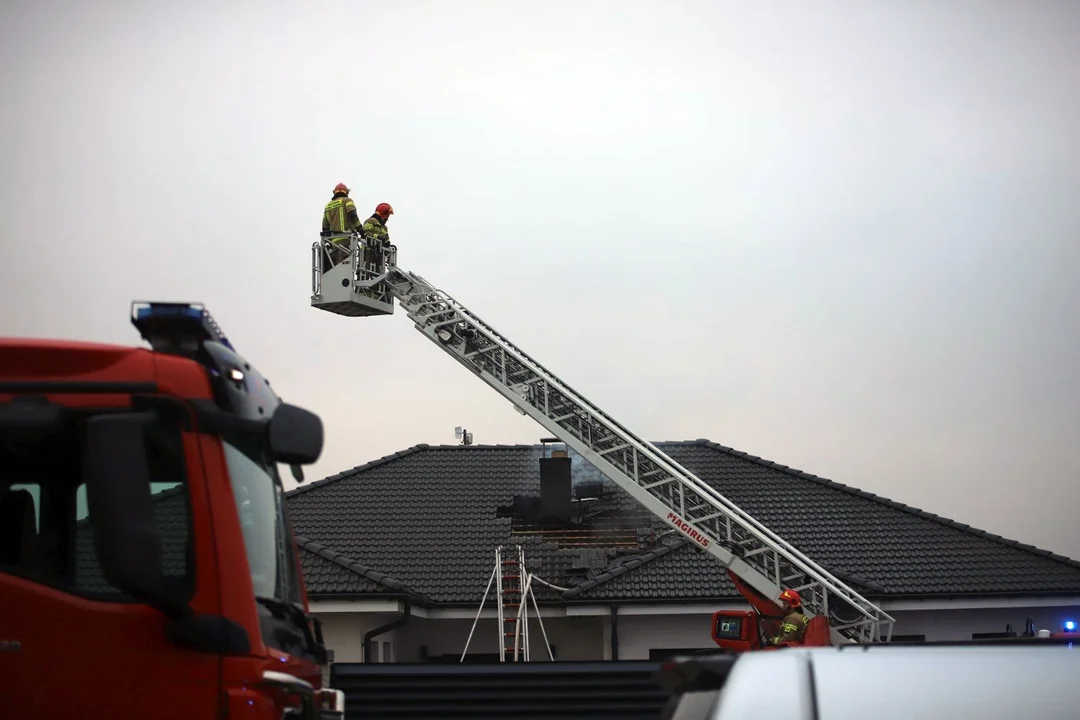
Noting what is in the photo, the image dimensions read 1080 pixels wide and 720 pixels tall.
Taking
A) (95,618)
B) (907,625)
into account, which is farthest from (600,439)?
(95,618)

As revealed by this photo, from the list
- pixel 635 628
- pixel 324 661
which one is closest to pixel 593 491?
pixel 635 628

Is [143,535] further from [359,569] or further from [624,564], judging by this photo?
[624,564]

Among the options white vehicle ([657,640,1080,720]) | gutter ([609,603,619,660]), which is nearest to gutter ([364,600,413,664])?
gutter ([609,603,619,660])

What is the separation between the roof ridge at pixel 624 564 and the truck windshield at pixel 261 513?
15.3m

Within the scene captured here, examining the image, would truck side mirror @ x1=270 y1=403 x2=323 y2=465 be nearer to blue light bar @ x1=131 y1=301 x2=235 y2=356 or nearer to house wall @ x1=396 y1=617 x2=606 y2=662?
blue light bar @ x1=131 y1=301 x2=235 y2=356

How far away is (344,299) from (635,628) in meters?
8.55

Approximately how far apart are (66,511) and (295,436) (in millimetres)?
928

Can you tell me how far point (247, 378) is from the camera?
4.98m

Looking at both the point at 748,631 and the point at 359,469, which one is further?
the point at 359,469

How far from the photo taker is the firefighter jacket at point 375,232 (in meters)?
15.9

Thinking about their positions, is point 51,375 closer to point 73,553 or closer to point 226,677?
point 73,553

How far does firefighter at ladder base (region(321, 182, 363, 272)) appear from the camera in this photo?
51.5 feet

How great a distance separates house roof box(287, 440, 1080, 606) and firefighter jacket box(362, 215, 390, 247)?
5735 millimetres

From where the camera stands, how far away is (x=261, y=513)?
15.8 feet
